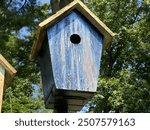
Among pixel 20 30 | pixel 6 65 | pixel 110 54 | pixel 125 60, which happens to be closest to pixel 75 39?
pixel 6 65

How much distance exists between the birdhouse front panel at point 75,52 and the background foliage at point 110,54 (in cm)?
505

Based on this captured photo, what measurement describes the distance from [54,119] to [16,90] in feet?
36.5

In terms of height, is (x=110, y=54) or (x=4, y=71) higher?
(x=110, y=54)

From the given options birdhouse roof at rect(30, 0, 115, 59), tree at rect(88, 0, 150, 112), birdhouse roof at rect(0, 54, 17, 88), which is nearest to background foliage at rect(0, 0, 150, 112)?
tree at rect(88, 0, 150, 112)

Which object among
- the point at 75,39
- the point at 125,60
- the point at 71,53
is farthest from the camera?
the point at 125,60

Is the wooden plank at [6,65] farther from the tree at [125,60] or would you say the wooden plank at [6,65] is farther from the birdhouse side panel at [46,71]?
the tree at [125,60]

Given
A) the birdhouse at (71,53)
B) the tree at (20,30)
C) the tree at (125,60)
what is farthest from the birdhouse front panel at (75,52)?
the tree at (125,60)

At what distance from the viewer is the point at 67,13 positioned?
450 centimetres

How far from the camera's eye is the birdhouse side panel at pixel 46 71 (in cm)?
429

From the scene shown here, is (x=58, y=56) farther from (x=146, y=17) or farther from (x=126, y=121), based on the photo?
(x=146, y=17)

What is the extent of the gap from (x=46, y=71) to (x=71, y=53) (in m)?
0.37

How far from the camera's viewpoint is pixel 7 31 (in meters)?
9.84

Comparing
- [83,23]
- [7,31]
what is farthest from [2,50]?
[83,23]

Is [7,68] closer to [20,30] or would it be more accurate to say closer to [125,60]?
[20,30]
